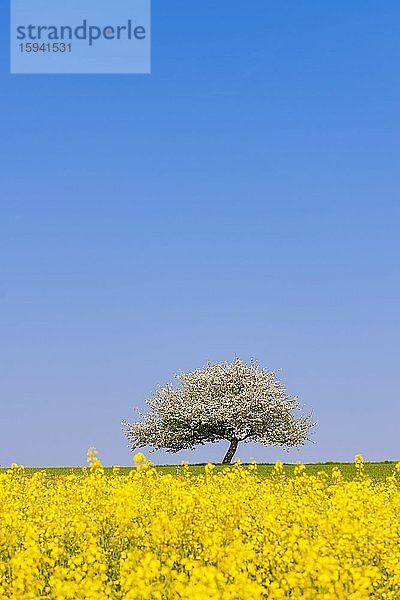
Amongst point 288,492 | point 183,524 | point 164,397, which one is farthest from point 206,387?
point 183,524

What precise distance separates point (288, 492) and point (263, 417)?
25.2 metres

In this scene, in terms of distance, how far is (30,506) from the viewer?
16.3 metres

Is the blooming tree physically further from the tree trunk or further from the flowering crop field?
the flowering crop field

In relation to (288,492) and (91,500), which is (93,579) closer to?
(91,500)

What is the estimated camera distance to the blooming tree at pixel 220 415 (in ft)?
136

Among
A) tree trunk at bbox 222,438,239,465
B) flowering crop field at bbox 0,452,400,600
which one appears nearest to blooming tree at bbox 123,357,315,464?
tree trunk at bbox 222,438,239,465

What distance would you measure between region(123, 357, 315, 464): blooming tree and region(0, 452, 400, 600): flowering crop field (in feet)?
76.8

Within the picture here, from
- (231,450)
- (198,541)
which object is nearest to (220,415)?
(231,450)

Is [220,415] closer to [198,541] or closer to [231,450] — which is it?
[231,450]

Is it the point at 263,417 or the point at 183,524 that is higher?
the point at 263,417

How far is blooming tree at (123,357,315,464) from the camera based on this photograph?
41500 mm

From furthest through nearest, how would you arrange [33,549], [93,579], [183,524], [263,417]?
[263,417]
[183,524]
[33,549]
[93,579]

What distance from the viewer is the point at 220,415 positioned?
4103 centimetres

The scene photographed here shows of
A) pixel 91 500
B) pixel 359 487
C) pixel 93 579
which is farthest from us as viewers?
pixel 359 487
